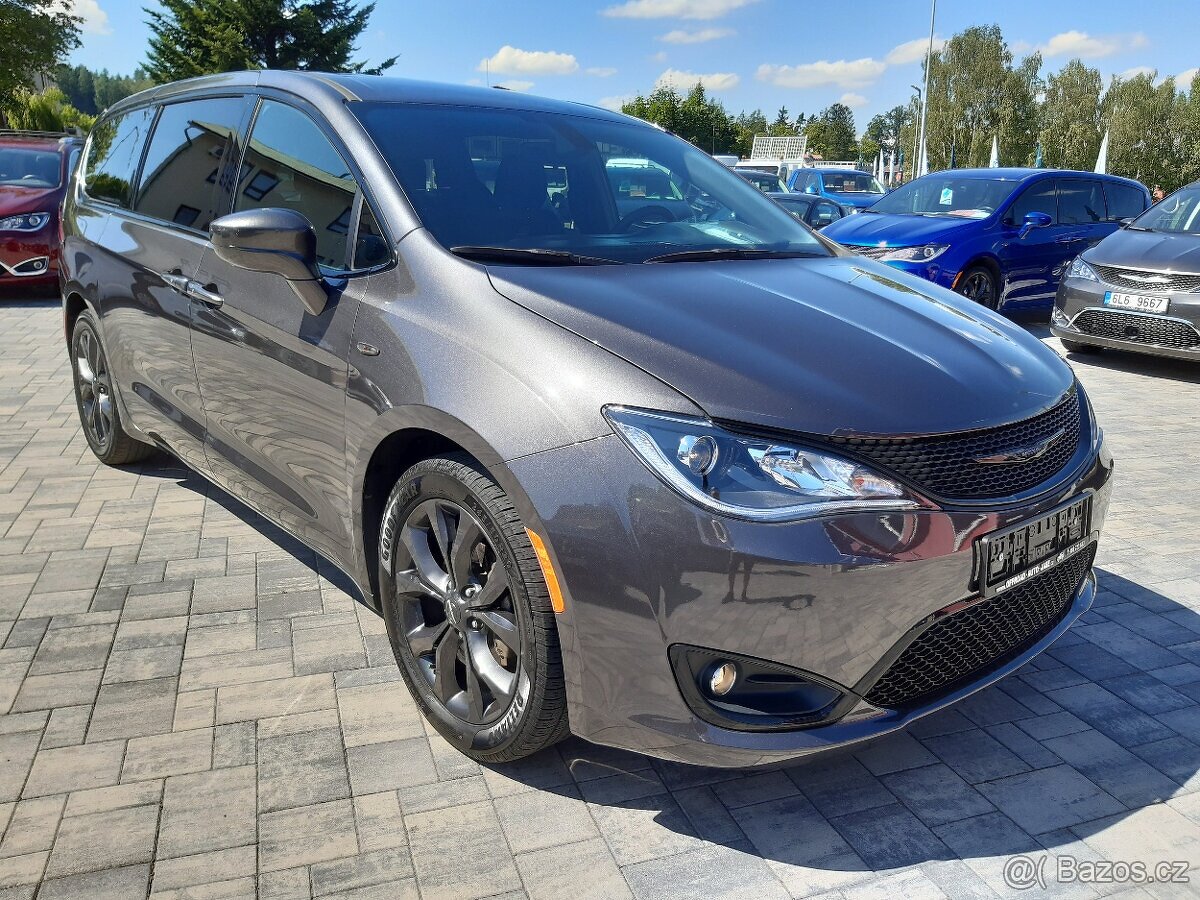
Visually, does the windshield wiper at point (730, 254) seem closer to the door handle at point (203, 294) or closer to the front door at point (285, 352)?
the front door at point (285, 352)

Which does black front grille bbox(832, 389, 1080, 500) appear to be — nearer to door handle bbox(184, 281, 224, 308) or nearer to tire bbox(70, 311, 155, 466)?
door handle bbox(184, 281, 224, 308)

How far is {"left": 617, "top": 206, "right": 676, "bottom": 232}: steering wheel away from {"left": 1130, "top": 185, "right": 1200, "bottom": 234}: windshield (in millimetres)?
6987

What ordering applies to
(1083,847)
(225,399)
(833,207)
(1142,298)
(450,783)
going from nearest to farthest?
(1083,847), (450,783), (225,399), (1142,298), (833,207)

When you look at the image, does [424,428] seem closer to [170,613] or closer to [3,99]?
[170,613]

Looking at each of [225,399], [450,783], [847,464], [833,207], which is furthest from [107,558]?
[833,207]

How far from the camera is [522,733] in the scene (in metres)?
2.39

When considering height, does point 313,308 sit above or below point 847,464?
above

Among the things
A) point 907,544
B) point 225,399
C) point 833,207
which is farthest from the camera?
point 833,207

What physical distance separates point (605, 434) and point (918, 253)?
8314 mm

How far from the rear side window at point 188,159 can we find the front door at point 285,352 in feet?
0.70

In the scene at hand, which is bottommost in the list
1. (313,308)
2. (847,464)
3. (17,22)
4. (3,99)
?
(847,464)

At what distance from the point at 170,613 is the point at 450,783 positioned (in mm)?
1466

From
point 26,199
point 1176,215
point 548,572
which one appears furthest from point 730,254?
point 26,199

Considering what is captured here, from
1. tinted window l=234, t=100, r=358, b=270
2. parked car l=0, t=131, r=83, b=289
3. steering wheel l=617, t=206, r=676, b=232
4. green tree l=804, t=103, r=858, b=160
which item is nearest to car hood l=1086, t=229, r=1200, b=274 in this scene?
steering wheel l=617, t=206, r=676, b=232
